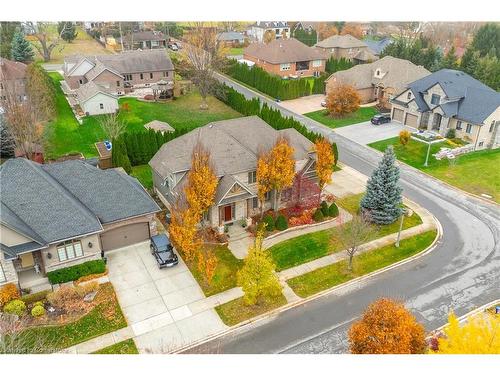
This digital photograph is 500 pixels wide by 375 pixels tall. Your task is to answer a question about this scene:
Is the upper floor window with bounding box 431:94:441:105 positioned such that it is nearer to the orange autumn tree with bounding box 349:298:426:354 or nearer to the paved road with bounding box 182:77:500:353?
the paved road with bounding box 182:77:500:353

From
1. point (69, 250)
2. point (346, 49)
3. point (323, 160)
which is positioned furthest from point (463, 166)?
point (346, 49)

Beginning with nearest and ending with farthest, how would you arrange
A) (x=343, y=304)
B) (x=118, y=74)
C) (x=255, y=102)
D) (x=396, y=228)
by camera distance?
(x=343, y=304) → (x=396, y=228) → (x=255, y=102) → (x=118, y=74)

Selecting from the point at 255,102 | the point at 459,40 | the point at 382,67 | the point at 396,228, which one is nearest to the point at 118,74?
the point at 255,102

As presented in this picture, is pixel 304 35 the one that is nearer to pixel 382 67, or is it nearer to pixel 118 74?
pixel 382 67

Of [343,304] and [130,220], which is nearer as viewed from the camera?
[343,304]

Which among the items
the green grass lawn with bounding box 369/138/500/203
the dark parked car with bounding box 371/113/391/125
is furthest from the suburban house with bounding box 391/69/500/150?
the green grass lawn with bounding box 369/138/500/203

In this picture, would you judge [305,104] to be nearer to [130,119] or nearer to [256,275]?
[130,119]
